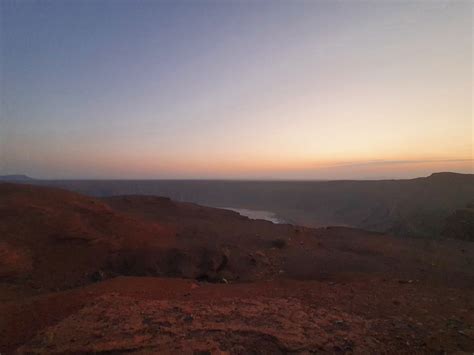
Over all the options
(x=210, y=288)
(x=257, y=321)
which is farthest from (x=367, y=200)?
(x=257, y=321)

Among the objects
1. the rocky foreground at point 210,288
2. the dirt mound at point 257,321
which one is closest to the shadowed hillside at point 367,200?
the rocky foreground at point 210,288

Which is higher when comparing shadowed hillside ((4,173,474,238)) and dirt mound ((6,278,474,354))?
dirt mound ((6,278,474,354))

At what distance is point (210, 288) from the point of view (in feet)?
24.8

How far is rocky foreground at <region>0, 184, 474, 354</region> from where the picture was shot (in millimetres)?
4727

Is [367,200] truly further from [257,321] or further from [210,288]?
[257,321]

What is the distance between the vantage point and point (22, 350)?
4.41 meters

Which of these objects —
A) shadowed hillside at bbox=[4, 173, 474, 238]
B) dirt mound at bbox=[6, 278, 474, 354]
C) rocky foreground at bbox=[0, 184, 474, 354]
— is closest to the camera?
dirt mound at bbox=[6, 278, 474, 354]

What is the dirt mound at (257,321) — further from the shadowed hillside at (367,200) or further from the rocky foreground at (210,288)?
the shadowed hillside at (367,200)

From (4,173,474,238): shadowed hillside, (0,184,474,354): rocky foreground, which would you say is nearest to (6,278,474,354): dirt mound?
(0,184,474,354): rocky foreground

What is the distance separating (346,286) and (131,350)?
18.6 feet

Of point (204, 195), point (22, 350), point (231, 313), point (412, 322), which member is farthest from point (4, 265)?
point (204, 195)

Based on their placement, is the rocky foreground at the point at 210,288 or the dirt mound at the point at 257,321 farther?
the rocky foreground at the point at 210,288

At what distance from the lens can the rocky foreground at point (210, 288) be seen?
15.5 feet

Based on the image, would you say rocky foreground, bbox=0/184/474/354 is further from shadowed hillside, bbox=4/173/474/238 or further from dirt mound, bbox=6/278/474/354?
shadowed hillside, bbox=4/173/474/238
